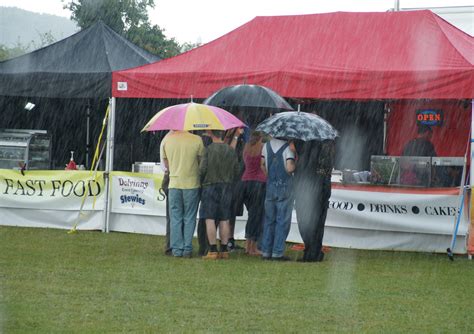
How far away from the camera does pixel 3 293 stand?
893cm

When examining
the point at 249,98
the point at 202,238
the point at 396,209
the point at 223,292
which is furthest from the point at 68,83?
the point at 223,292

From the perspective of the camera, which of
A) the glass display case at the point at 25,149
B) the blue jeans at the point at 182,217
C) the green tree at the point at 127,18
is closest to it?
the blue jeans at the point at 182,217

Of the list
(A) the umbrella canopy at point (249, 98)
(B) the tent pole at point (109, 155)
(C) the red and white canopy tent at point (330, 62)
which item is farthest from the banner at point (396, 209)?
(B) the tent pole at point (109, 155)

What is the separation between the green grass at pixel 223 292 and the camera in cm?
772

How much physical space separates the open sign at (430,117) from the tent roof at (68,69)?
5354 mm

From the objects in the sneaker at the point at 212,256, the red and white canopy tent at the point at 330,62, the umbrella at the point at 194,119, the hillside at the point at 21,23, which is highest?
the hillside at the point at 21,23

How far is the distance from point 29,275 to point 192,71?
5.29 metres

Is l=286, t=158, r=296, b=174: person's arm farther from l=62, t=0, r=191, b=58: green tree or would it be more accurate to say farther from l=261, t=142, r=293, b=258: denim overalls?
l=62, t=0, r=191, b=58: green tree

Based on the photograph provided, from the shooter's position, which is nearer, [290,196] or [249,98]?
[290,196]

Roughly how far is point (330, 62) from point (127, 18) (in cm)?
5539

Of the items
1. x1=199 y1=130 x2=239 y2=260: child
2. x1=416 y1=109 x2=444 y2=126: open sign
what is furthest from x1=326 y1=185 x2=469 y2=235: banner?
x1=416 y1=109 x2=444 y2=126: open sign

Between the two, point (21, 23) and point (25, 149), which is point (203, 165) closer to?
point (25, 149)

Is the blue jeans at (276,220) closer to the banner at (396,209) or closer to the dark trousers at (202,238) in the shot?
the dark trousers at (202,238)

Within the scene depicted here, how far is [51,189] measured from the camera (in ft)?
52.4
